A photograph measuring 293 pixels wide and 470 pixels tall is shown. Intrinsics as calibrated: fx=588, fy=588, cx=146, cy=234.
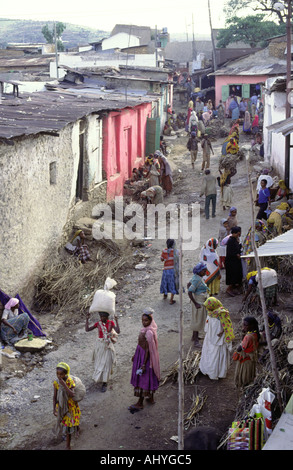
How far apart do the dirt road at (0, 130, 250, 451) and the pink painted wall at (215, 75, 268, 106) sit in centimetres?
2292

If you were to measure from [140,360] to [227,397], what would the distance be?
1141mm

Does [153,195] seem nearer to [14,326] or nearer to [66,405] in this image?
[14,326]

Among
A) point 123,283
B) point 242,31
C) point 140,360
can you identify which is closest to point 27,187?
point 123,283

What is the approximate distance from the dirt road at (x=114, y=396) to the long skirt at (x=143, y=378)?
240 millimetres

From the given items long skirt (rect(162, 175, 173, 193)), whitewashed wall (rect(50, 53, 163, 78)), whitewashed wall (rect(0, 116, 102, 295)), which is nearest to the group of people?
long skirt (rect(162, 175, 173, 193))

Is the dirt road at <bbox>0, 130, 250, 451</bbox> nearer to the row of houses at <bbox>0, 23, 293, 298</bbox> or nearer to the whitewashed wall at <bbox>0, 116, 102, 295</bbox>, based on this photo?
the whitewashed wall at <bbox>0, 116, 102, 295</bbox>

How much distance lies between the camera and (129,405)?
684 centimetres

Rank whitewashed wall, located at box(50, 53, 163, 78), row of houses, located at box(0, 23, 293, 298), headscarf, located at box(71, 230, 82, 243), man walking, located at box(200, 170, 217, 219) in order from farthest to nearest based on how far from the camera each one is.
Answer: whitewashed wall, located at box(50, 53, 163, 78) → man walking, located at box(200, 170, 217, 219) → headscarf, located at box(71, 230, 82, 243) → row of houses, located at box(0, 23, 293, 298)

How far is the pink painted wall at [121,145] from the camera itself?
14891 mm

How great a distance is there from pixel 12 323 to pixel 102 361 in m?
1.75

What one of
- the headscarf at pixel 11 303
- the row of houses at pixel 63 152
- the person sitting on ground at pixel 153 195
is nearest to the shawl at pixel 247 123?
the row of houses at pixel 63 152

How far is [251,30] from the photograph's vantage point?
3997cm

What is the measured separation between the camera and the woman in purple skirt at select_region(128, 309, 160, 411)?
6.61 m
